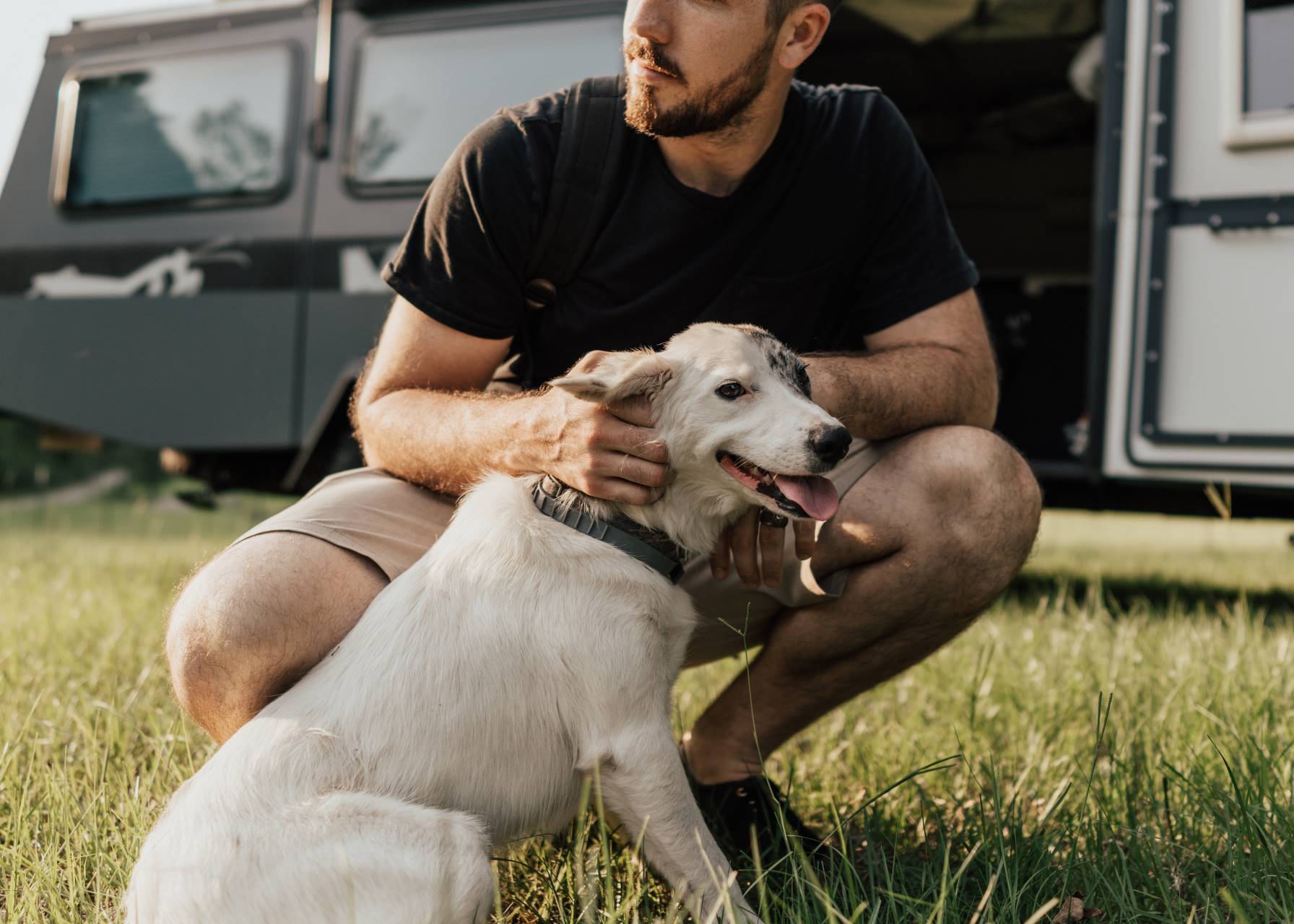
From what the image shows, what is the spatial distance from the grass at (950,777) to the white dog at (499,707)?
5.7 inches

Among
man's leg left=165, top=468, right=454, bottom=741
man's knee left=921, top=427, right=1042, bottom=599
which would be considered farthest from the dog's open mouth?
man's leg left=165, top=468, right=454, bottom=741

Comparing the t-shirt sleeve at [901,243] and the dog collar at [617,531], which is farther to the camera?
the t-shirt sleeve at [901,243]

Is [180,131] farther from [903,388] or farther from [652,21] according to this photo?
[903,388]

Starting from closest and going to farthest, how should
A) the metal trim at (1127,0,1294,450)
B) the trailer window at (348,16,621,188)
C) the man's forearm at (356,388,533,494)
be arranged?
the man's forearm at (356,388,533,494)
the metal trim at (1127,0,1294,450)
the trailer window at (348,16,621,188)

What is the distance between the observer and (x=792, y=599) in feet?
7.59

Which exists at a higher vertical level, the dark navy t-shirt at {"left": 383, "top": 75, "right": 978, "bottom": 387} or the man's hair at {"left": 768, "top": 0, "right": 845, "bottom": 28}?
the man's hair at {"left": 768, "top": 0, "right": 845, "bottom": 28}

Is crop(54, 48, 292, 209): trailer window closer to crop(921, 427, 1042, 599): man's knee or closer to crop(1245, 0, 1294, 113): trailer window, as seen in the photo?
crop(921, 427, 1042, 599): man's knee

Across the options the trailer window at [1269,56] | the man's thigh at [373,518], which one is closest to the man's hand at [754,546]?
the man's thigh at [373,518]

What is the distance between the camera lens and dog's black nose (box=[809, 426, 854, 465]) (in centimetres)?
175

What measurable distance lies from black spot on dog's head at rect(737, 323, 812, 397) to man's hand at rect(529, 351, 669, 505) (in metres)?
0.24

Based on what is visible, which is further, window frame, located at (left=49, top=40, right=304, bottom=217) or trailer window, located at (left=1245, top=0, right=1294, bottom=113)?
window frame, located at (left=49, top=40, right=304, bottom=217)

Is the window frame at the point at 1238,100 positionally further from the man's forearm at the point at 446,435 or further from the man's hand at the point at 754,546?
the man's forearm at the point at 446,435

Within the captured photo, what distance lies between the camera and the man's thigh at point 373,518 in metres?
2.09

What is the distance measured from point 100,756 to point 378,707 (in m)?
1.13
